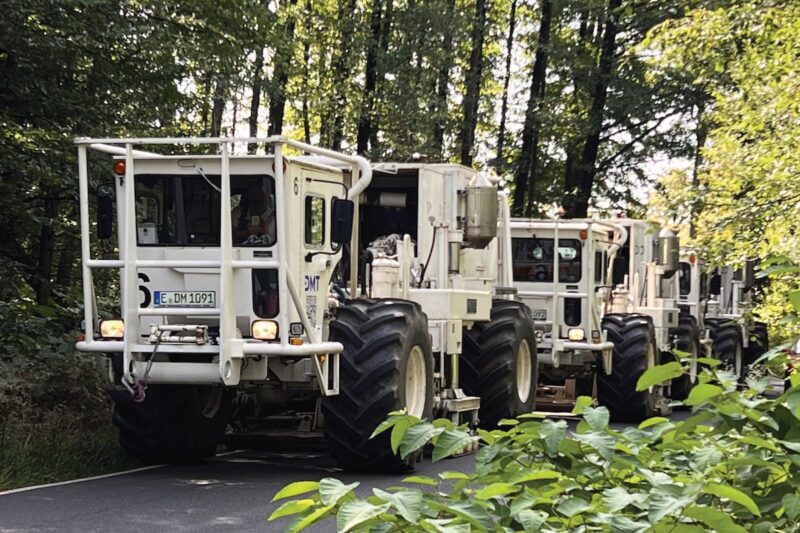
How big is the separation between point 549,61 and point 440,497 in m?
32.0

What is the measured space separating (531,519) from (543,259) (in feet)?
49.4

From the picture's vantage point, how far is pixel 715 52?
12.7m

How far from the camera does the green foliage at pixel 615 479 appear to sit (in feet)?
10.5

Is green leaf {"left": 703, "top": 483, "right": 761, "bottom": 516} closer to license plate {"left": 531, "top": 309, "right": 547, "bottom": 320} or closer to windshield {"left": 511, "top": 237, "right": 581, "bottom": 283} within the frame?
license plate {"left": 531, "top": 309, "right": 547, "bottom": 320}

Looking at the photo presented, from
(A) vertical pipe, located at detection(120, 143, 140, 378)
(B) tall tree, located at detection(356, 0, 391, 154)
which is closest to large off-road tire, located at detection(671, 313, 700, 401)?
(B) tall tree, located at detection(356, 0, 391, 154)

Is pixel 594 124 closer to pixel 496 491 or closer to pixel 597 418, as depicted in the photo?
pixel 597 418

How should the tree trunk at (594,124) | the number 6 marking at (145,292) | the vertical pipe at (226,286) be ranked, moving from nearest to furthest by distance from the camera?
1. the vertical pipe at (226,286)
2. the number 6 marking at (145,292)
3. the tree trunk at (594,124)

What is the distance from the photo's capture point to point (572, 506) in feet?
11.0

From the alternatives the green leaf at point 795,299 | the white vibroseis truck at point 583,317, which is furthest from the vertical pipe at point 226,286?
the white vibroseis truck at point 583,317

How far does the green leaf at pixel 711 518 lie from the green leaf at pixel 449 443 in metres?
0.75

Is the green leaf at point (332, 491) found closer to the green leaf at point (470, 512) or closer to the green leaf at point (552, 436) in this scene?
the green leaf at point (470, 512)

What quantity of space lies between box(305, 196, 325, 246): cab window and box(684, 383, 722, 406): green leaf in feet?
25.2

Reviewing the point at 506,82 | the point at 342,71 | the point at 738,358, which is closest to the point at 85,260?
the point at 738,358

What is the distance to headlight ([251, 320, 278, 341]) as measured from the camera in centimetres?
1063
